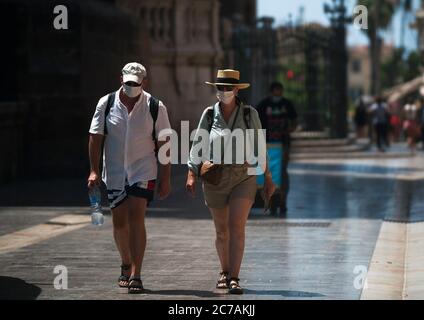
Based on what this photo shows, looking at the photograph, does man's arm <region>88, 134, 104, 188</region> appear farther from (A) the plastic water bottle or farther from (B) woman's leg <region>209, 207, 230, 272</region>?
(B) woman's leg <region>209, 207, 230, 272</region>

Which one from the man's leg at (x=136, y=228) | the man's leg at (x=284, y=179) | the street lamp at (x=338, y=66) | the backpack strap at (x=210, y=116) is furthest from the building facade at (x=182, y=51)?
the man's leg at (x=136, y=228)

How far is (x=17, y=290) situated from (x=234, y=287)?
1.67 meters

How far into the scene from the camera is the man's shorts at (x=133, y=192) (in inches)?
393

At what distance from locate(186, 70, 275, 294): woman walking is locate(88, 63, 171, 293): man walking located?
0.30 meters

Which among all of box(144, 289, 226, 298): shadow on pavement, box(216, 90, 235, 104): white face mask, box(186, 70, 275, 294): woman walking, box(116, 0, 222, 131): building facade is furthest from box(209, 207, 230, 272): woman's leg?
box(116, 0, 222, 131): building facade

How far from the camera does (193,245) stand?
12953 mm

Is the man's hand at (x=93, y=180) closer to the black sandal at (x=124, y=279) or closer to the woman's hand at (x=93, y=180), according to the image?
the woman's hand at (x=93, y=180)

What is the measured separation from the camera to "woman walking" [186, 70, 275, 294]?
10.0 metres

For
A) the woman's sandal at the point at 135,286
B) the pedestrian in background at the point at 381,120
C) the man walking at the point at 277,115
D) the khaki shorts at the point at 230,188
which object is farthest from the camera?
the pedestrian in background at the point at 381,120

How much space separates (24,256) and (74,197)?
5.96 metres

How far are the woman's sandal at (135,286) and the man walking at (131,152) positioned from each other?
140 mm

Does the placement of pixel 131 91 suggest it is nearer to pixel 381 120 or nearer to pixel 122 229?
pixel 122 229

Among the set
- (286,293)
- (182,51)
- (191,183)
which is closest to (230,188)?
(191,183)
